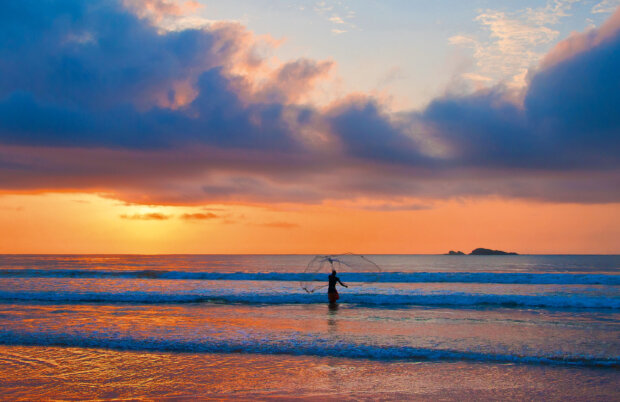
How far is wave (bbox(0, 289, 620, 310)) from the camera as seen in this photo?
2245 cm

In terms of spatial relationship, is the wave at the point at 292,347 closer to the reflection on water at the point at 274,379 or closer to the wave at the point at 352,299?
the reflection on water at the point at 274,379

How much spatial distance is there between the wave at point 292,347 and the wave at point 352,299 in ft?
33.5

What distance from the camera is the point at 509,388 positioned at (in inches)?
335

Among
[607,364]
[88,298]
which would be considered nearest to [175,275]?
[88,298]

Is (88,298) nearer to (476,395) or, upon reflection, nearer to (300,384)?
(300,384)

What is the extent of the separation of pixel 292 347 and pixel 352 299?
524 inches

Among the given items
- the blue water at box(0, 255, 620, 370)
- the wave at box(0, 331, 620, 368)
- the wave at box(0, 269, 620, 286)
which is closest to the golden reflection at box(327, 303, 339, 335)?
the blue water at box(0, 255, 620, 370)

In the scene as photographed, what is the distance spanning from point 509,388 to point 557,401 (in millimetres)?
907

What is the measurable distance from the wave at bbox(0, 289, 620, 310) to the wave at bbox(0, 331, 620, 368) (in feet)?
33.5

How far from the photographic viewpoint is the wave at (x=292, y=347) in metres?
10.8

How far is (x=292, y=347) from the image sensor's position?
11.8 metres

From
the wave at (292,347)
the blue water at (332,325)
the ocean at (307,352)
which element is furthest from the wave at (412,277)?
the wave at (292,347)

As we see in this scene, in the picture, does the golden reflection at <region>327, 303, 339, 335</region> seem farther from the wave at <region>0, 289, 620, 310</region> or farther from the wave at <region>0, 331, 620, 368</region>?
the wave at <region>0, 289, 620, 310</region>

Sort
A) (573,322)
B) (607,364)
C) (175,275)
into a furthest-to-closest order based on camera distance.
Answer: (175,275), (573,322), (607,364)
